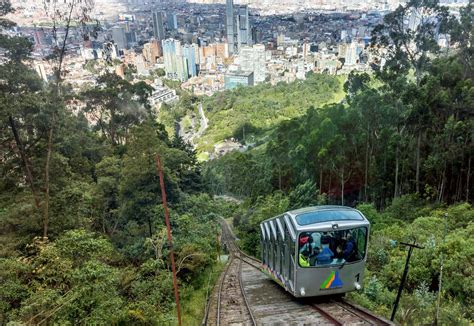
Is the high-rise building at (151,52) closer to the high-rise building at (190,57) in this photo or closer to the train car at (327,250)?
the high-rise building at (190,57)

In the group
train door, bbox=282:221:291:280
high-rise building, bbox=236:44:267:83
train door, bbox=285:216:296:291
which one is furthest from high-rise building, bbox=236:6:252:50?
train door, bbox=285:216:296:291

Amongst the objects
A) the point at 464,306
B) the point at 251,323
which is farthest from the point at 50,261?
the point at 464,306

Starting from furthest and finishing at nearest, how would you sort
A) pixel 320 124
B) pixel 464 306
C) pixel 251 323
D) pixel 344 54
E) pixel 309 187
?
pixel 344 54 → pixel 320 124 → pixel 309 187 → pixel 464 306 → pixel 251 323

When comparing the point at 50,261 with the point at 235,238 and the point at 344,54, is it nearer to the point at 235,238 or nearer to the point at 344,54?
the point at 235,238

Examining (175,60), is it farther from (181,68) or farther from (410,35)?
(410,35)

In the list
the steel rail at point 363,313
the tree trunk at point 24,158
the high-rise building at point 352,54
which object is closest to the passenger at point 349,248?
the steel rail at point 363,313
